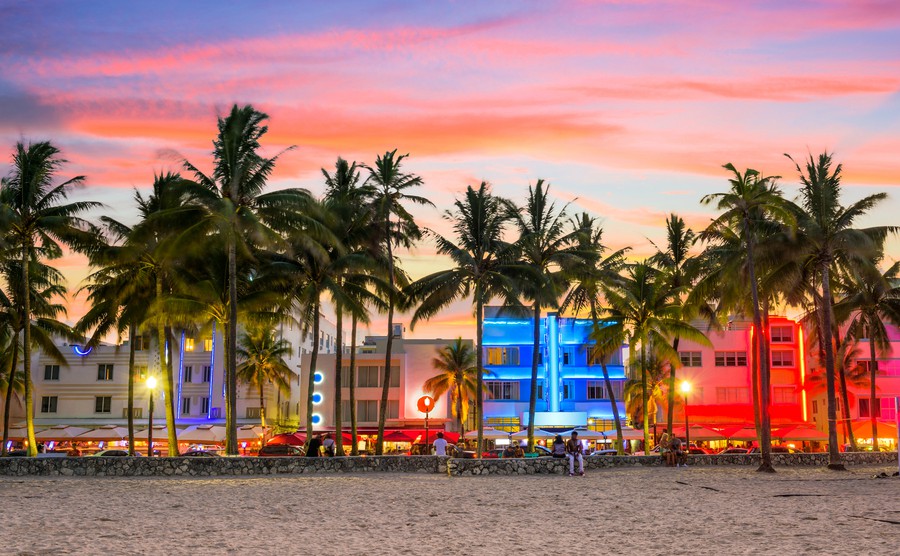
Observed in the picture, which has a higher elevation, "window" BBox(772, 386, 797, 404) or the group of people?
"window" BBox(772, 386, 797, 404)

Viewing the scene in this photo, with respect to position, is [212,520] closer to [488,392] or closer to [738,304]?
[738,304]

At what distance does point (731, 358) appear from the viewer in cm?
7488

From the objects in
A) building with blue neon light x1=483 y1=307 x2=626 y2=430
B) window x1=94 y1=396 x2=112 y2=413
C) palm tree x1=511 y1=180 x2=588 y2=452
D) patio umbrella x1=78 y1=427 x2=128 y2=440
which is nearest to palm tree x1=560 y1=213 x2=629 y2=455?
palm tree x1=511 y1=180 x2=588 y2=452

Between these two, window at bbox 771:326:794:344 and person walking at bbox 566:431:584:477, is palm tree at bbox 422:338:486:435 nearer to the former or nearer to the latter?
window at bbox 771:326:794:344

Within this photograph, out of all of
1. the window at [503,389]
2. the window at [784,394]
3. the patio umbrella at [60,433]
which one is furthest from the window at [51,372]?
the window at [784,394]

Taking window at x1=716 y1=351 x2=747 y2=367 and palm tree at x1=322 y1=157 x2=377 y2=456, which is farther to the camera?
Answer: window at x1=716 y1=351 x2=747 y2=367

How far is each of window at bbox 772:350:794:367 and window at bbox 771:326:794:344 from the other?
2.83 ft

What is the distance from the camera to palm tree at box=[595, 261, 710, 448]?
5019cm

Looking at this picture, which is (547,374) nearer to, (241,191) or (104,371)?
(104,371)

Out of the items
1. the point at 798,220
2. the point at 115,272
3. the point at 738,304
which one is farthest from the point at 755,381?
the point at 115,272

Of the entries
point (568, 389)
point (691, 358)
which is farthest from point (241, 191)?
point (691, 358)

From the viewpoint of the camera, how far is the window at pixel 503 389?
2965 inches

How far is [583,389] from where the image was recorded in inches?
2972

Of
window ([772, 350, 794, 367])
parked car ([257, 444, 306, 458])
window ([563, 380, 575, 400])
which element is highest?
window ([772, 350, 794, 367])
